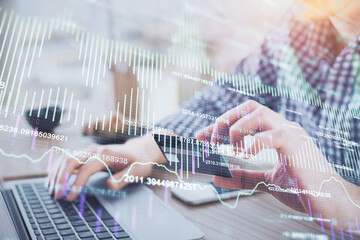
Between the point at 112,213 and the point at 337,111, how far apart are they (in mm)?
740

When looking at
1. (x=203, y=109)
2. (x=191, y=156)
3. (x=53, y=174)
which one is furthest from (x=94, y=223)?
(x=203, y=109)

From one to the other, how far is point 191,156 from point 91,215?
220 millimetres

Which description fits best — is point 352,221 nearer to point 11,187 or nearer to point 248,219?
point 248,219

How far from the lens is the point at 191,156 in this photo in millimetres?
532

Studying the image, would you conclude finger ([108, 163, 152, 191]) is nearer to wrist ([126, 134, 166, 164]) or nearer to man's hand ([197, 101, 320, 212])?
wrist ([126, 134, 166, 164])

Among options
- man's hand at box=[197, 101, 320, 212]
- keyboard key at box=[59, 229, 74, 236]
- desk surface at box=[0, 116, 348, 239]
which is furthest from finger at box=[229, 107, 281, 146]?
keyboard key at box=[59, 229, 74, 236]

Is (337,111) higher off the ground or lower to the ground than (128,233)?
higher

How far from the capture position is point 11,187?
46 centimetres

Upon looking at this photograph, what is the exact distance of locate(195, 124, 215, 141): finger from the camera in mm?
561

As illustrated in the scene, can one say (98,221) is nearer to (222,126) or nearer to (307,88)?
(222,126)

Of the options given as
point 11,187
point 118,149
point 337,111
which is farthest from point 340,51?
point 11,187

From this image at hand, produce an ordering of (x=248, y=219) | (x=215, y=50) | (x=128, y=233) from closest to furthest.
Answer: (x=128, y=233), (x=248, y=219), (x=215, y=50)

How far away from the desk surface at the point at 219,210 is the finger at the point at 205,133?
0.40ft

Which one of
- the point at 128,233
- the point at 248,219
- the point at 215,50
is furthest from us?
the point at 215,50
